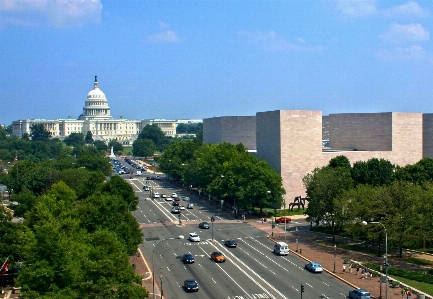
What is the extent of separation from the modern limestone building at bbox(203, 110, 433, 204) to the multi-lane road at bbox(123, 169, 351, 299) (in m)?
13.5

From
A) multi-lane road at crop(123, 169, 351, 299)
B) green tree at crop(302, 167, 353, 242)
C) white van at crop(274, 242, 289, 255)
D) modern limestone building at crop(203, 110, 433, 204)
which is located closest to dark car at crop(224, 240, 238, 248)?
multi-lane road at crop(123, 169, 351, 299)

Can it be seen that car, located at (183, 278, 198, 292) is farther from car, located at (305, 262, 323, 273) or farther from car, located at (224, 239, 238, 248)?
car, located at (224, 239, 238, 248)

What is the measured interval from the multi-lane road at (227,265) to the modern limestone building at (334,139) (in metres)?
13.5

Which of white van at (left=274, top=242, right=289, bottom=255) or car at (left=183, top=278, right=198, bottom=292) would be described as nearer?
car at (left=183, top=278, right=198, bottom=292)

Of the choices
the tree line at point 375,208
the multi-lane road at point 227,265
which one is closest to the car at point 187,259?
the multi-lane road at point 227,265

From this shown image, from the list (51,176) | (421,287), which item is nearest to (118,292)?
(421,287)

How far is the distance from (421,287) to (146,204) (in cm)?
4920

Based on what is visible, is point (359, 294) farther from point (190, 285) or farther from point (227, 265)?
point (227, 265)

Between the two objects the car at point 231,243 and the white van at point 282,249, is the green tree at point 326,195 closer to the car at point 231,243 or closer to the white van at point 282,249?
the white van at point 282,249

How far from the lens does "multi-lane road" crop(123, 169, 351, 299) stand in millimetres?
38969

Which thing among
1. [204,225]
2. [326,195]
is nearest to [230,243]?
[204,225]

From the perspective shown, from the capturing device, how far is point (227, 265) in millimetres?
46344

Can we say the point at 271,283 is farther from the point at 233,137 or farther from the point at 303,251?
the point at 233,137

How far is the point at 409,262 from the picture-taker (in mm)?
46375
